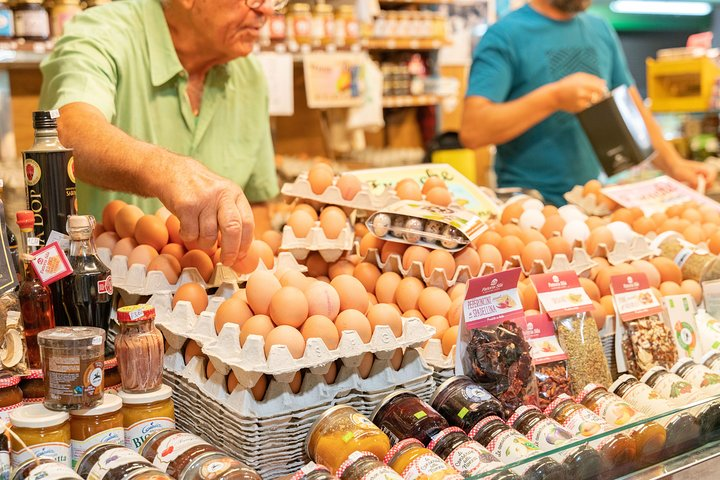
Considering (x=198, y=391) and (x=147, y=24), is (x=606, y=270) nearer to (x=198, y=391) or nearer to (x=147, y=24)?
(x=198, y=391)

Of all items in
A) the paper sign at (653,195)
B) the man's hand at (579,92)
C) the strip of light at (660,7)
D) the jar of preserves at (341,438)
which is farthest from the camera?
the strip of light at (660,7)

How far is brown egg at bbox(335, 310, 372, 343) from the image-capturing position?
4.57 feet

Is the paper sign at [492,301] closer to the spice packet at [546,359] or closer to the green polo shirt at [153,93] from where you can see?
the spice packet at [546,359]

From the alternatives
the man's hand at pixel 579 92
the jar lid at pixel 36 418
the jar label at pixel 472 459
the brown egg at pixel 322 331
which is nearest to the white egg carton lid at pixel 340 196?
the brown egg at pixel 322 331

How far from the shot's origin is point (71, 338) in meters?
1.16

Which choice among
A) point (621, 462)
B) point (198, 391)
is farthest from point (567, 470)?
point (198, 391)

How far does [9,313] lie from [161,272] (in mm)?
332

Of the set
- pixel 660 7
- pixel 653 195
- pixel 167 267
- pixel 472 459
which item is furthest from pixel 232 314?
pixel 660 7

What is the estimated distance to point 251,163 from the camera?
2.74m

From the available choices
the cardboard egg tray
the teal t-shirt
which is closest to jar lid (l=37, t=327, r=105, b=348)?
the cardboard egg tray

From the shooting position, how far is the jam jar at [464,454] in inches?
47.0

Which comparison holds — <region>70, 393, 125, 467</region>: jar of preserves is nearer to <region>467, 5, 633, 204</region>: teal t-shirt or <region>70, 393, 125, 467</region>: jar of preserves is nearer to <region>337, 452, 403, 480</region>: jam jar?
<region>337, 452, 403, 480</region>: jam jar

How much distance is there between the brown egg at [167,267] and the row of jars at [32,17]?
2.45 m

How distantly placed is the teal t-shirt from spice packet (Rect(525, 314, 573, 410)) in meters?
1.96
